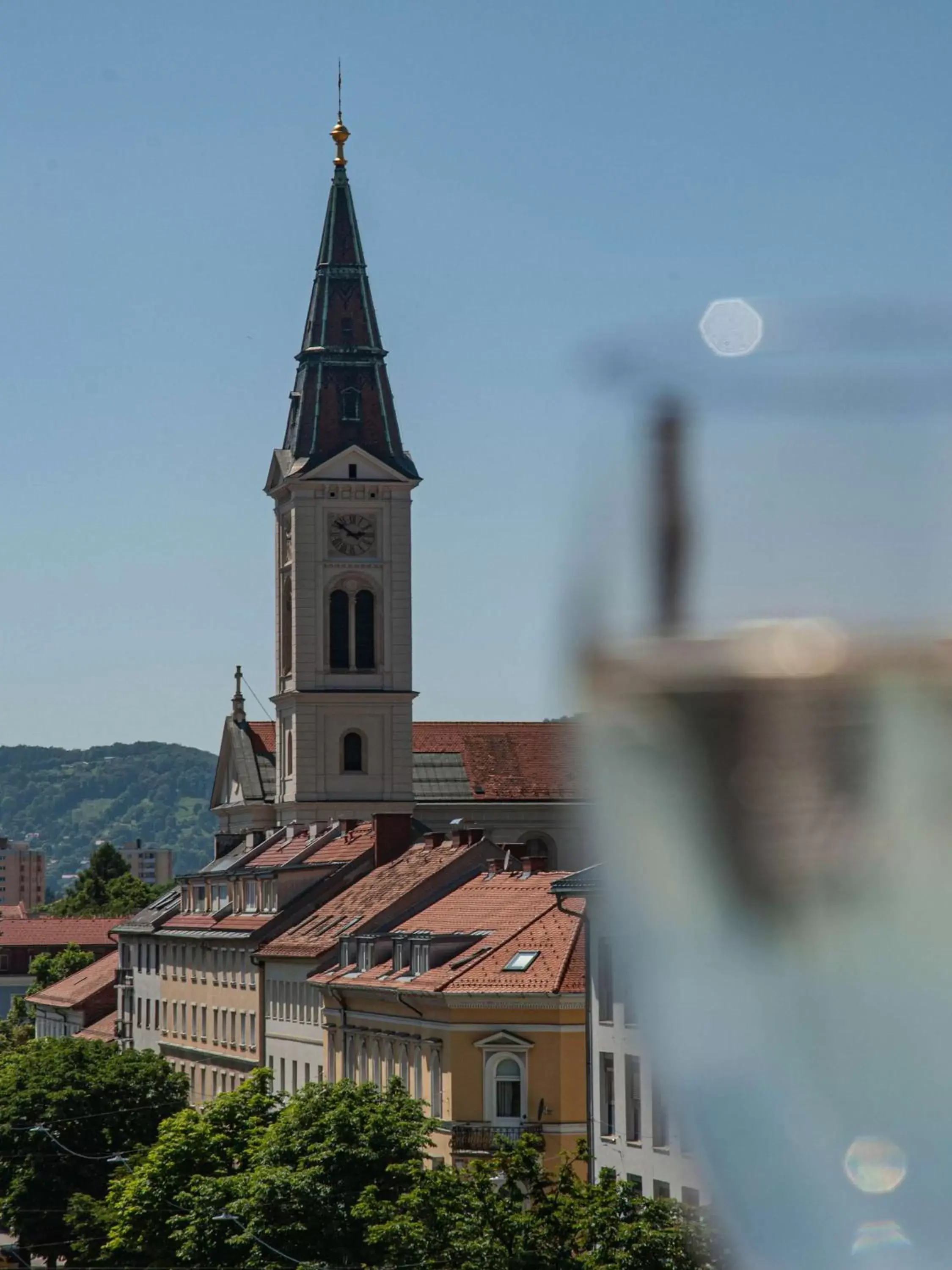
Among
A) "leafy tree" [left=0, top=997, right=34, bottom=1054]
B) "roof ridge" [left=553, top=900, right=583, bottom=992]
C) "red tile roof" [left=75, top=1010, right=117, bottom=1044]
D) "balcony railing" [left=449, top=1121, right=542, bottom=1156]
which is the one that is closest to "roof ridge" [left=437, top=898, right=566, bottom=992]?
"roof ridge" [left=553, top=900, right=583, bottom=992]

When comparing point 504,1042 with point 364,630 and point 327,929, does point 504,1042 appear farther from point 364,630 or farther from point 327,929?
point 364,630

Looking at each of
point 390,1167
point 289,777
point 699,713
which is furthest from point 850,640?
point 289,777

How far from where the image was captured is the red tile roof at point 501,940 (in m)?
57.9

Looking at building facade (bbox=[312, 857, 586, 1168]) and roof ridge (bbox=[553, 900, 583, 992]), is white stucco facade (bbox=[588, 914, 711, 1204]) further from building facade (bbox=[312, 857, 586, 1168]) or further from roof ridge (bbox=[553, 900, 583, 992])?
roof ridge (bbox=[553, 900, 583, 992])

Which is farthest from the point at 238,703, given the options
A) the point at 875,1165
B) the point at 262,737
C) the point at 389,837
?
the point at 875,1165

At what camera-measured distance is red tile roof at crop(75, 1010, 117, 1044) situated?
12562 cm

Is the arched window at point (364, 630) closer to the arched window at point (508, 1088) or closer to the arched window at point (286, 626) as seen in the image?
the arched window at point (286, 626)

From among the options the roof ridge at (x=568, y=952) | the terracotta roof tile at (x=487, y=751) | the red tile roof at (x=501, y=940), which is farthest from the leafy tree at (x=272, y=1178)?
the terracotta roof tile at (x=487, y=751)

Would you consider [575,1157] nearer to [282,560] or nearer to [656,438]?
[656,438]

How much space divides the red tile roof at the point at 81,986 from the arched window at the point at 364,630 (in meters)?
20.2

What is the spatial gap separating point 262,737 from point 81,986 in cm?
1779

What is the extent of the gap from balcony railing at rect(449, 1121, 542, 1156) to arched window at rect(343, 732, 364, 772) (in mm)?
73108

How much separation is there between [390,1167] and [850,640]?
46.2 m

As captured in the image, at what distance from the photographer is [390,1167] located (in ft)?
158
